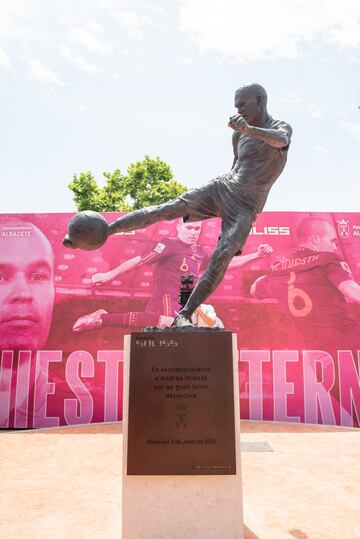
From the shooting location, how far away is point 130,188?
53.3 feet

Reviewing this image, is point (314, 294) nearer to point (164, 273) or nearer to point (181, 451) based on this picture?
point (164, 273)

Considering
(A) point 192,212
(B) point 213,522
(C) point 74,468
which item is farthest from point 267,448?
(A) point 192,212

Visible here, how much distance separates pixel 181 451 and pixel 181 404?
293 mm

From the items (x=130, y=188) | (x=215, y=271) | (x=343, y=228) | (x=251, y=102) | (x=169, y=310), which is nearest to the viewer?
(x=215, y=271)

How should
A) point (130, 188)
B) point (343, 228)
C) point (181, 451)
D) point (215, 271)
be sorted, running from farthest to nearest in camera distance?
point (130, 188) → point (343, 228) → point (215, 271) → point (181, 451)

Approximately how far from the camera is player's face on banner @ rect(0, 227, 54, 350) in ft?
30.1

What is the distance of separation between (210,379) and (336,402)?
6.92 metres

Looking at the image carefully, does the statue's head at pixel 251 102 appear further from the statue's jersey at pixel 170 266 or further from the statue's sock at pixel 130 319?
the statue's sock at pixel 130 319

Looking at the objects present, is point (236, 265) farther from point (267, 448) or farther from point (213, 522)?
point (213, 522)

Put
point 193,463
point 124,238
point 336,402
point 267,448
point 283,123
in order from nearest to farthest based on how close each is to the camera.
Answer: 1. point 193,463
2. point 283,123
3. point 267,448
4. point 336,402
5. point 124,238

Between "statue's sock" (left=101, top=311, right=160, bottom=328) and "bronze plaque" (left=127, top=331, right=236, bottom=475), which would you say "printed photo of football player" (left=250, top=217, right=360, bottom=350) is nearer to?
"statue's sock" (left=101, top=311, right=160, bottom=328)

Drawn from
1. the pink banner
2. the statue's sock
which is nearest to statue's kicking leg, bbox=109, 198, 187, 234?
the pink banner

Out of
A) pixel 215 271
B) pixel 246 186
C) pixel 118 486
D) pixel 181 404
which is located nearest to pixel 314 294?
pixel 118 486

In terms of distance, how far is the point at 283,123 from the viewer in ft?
11.4
